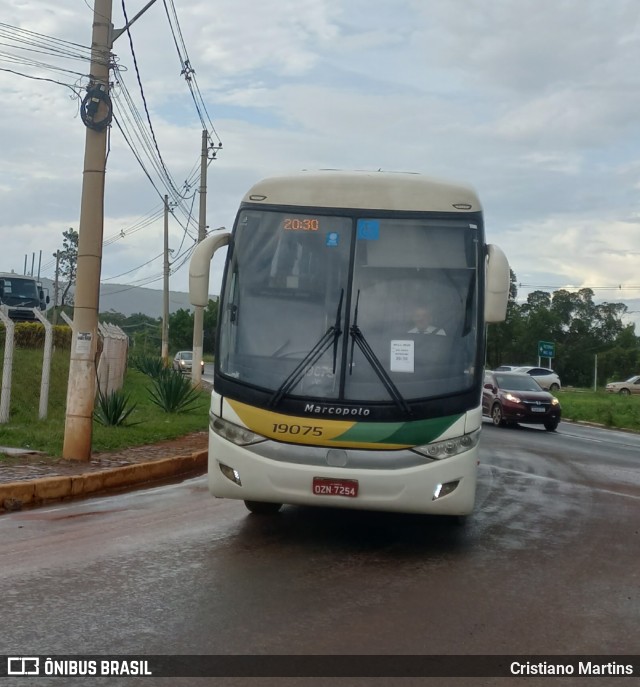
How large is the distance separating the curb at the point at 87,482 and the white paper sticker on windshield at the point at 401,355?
412 centimetres

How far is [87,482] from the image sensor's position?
998cm

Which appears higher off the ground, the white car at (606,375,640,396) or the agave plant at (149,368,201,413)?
the agave plant at (149,368,201,413)

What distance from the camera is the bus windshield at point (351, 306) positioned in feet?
23.8

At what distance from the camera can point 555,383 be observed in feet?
152

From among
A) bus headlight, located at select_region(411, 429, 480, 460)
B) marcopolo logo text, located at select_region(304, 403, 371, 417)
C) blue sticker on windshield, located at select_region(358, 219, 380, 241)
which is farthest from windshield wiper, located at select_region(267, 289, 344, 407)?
bus headlight, located at select_region(411, 429, 480, 460)

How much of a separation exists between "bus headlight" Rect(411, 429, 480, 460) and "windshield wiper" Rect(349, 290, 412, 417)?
0.96 ft

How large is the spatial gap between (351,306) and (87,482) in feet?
13.7

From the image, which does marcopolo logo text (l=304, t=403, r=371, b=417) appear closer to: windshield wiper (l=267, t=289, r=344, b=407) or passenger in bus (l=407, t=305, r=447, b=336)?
windshield wiper (l=267, t=289, r=344, b=407)

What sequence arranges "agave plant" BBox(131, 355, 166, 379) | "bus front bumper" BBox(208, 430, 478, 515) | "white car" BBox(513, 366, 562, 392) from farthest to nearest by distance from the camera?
"white car" BBox(513, 366, 562, 392)
"agave plant" BBox(131, 355, 166, 379)
"bus front bumper" BBox(208, 430, 478, 515)

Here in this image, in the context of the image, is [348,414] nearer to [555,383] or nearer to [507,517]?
[507,517]

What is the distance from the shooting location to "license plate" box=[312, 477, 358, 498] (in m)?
7.00

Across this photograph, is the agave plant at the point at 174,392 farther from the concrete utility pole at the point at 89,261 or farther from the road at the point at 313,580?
the road at the point at 313,580

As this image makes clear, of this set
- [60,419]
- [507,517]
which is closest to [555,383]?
[60,419]

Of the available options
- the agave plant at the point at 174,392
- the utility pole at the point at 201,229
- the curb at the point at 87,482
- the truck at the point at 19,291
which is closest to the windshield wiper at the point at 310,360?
the curb at the point at 87,482
